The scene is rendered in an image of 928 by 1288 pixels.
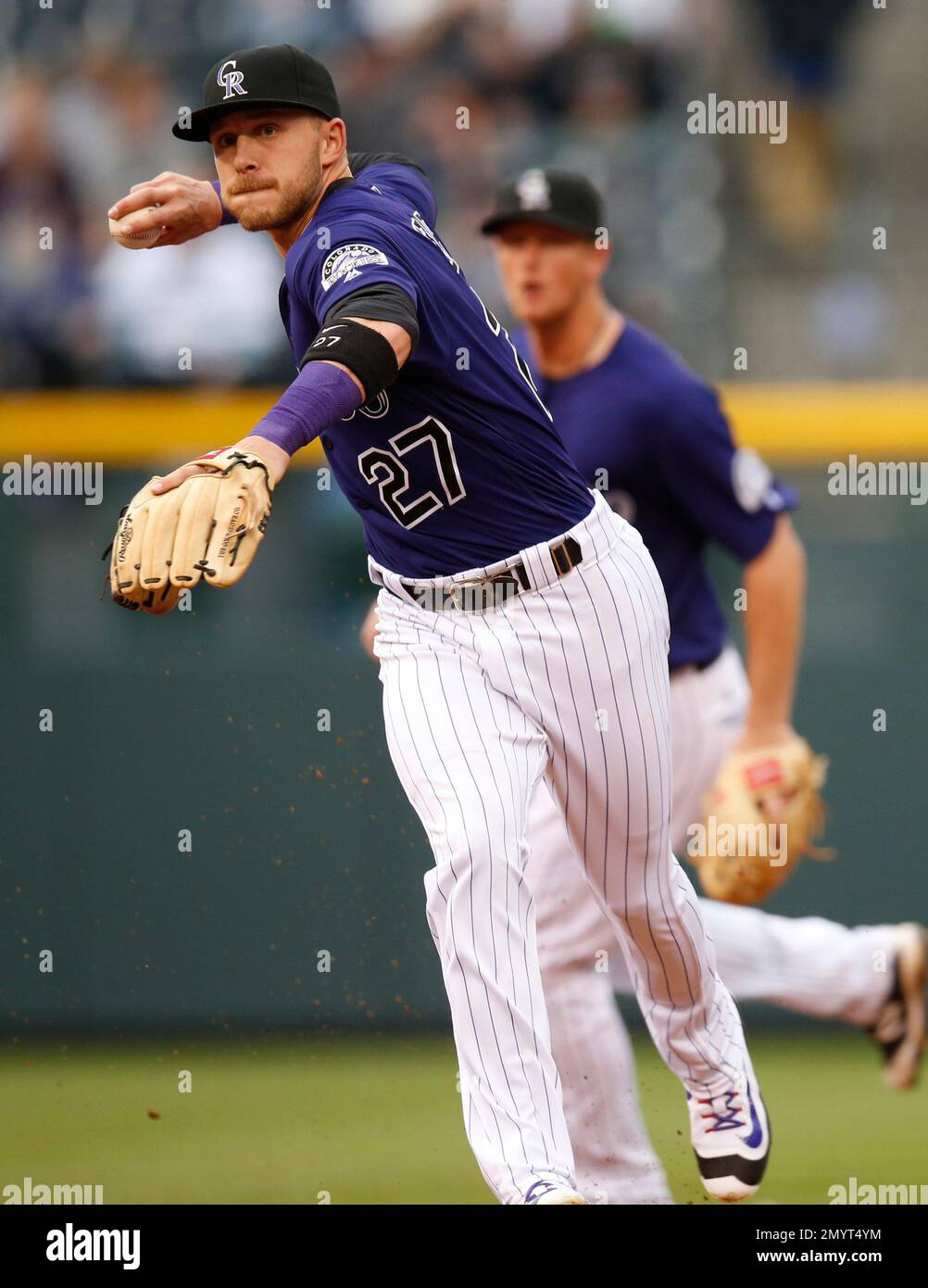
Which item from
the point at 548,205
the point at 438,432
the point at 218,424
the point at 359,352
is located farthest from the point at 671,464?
the point at 218,424

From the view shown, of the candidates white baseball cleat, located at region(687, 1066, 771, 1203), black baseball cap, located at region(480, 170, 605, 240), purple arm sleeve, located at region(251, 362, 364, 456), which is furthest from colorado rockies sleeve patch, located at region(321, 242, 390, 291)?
white baseball cleat, located at region(687, 1066, 771, 1203)

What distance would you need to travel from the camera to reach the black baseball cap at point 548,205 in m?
4.78

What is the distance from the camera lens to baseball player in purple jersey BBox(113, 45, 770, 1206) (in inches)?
128

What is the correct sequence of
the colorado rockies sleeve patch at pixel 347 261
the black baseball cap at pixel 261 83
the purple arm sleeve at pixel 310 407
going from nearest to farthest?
the purple arm sleeve at pixel 310 407, the colorado rockies sleeve patch at pixel 347 261, the black baseball cap at pixel 261 83

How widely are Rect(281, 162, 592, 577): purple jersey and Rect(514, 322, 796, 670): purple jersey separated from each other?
1009 mm

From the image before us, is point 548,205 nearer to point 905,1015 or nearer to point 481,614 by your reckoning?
point 481,614

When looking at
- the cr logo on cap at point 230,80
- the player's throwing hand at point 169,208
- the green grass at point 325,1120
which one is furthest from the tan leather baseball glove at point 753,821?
the cr logo on cap at point 230,80

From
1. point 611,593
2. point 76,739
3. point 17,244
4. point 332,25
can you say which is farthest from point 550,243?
point 332,25

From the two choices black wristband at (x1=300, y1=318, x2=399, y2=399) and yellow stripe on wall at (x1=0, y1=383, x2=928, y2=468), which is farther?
yellow stripe on wall at (x1=0, y1=383, x2=928, y2=468)

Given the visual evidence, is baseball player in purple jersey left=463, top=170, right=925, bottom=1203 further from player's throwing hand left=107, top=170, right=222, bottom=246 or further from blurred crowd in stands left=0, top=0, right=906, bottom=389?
blurred crowd in stands left=0, top=0, right=906, bottom=389

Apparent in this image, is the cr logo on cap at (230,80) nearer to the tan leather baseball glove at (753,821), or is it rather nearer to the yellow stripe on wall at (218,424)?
the tan leather baseball glove at (753,821)

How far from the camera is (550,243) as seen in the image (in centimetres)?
478

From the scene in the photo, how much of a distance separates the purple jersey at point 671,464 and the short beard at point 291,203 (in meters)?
1.36

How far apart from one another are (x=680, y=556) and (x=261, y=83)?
1875 millimetres
